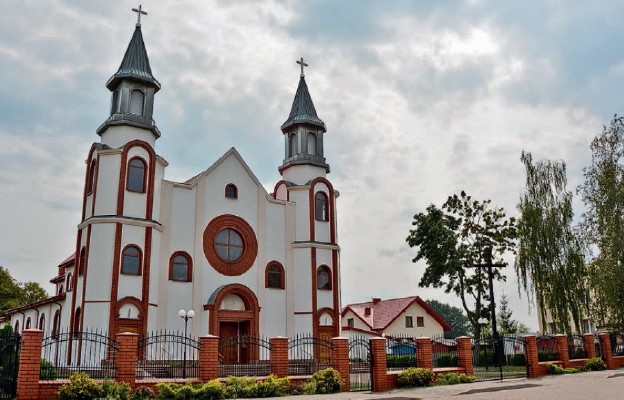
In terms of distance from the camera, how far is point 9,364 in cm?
1402

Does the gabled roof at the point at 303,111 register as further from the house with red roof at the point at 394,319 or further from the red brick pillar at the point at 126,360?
the house with red roof at the point at 394,319

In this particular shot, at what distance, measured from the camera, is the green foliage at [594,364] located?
80.3 ft

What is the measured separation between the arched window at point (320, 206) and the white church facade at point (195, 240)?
53 millimetres

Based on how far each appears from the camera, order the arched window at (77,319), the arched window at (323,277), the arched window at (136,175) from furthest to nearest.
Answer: the arched window at (323,277), the arched window at (136,175), the arched window at (77,319)

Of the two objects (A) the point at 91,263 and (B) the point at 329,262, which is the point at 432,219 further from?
(A) the point at 91,263

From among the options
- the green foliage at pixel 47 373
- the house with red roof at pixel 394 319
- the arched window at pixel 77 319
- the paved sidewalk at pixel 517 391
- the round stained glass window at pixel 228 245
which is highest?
the round stained glass window at pixel 228 245

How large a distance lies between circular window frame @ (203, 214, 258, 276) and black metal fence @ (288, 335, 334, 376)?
162 inches

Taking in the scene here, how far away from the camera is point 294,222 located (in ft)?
94.9

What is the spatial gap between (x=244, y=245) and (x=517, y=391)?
47.2 ft

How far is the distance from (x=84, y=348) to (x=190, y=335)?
4321 mm

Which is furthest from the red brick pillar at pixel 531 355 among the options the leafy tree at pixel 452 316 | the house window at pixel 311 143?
the leafy tree at pixel 452 316

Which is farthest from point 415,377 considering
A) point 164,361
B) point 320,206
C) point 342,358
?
point 320,206

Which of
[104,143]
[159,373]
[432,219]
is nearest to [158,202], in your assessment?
[104,143]

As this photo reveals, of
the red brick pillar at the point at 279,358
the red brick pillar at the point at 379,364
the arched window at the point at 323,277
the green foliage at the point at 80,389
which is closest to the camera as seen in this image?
the green foliage at the point at 80,389
